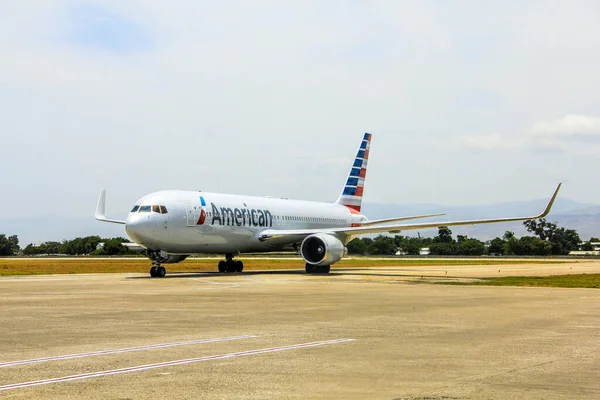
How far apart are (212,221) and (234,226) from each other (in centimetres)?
202

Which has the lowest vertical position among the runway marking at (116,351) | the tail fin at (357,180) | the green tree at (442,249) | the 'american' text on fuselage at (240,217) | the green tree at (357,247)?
the runway marking at (116,351)

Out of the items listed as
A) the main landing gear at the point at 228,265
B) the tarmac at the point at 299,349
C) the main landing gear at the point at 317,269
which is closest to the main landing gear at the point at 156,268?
the main landing gear at the point at 228,265

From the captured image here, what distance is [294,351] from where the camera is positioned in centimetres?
999

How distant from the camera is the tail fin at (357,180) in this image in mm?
53156

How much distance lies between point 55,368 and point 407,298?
1285cm

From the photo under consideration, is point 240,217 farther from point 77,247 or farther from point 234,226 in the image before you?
point 77,247

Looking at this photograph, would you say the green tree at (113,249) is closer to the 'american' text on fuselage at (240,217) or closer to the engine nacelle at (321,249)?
the 'american' text on fuselage at (240,217)

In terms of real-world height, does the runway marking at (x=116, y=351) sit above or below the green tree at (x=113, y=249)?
below

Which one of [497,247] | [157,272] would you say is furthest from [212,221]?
[497,247]

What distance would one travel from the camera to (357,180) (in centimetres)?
5369

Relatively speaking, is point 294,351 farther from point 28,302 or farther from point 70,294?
point 70,294

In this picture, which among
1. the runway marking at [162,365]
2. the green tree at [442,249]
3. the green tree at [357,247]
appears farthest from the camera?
the green tree at [442,249]

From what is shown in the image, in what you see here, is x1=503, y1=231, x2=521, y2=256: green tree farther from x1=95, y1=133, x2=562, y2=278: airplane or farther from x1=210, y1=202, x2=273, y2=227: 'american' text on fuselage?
x1=210, y1=202, x2=273, y2=227: 'american' text on fuselage

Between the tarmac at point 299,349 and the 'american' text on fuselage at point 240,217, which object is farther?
the 'american' text on fuselage at point 240,217
